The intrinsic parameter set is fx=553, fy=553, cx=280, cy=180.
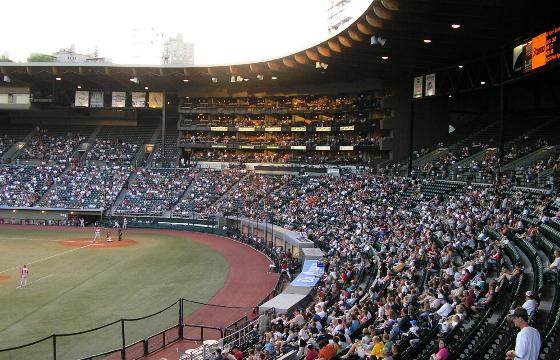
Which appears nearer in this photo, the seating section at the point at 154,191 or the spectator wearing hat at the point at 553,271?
the spectator wearing hat at the point at 553,271

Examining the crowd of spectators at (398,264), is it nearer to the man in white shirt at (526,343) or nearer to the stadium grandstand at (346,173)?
the stadium grandstand at (346,173)

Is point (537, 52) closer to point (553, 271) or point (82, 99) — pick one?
point (553, 271)

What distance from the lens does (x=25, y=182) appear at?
6278 cm

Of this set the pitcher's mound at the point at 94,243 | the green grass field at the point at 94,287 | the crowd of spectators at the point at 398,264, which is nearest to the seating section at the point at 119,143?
the green grass field at the point at 94,287

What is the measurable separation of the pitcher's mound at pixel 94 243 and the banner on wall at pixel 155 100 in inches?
1067

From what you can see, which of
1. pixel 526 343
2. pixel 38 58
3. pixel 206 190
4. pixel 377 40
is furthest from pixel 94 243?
pixel 38 58

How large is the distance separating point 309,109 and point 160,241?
2591 cm

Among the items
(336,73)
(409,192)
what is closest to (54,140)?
(336,73)

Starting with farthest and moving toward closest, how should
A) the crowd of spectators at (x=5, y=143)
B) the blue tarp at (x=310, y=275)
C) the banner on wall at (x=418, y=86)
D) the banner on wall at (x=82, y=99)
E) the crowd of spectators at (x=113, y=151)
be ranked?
the crowd of spectators at (x=5, y=143)
the banner on wall at (x=82, y=99)
the crowd of spectators at (x=113, y=151)
the banner on wall at (x=418, y=86)
the blue tarp at (x=310, y=275)

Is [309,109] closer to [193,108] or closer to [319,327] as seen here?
[193,108]

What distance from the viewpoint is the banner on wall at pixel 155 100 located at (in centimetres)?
6981

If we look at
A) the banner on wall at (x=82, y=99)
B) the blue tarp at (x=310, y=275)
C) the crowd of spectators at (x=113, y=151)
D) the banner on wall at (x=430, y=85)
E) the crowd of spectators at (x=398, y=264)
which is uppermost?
the banner on wall at (x=82, y=99)

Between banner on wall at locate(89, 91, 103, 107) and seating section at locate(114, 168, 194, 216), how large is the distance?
11.2 m

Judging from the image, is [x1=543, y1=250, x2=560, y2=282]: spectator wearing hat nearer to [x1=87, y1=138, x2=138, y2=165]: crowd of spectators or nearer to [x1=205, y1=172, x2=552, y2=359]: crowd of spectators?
[x1=205, y1=172, x2=552, y2=359]: crowd of spectators
